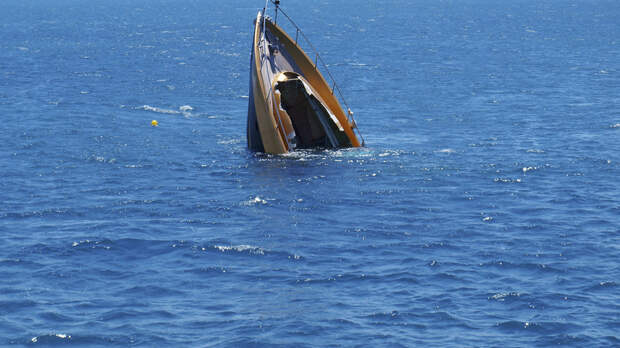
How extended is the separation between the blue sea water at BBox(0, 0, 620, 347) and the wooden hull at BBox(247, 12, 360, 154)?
145 centimetres

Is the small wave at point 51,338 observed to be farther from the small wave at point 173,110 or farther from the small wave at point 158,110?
the small wave at point 158,110

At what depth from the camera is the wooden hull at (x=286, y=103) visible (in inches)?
2119

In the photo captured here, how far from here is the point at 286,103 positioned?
56.6m

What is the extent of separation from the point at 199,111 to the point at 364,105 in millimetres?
13840

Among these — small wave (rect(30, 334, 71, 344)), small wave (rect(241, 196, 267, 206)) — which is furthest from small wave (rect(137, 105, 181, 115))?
small wave (rect(30, 334, 71, 344))

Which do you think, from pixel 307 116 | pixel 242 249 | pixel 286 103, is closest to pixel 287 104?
pixel 286 103

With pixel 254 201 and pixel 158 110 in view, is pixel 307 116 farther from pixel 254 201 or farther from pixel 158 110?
pixel 158 110

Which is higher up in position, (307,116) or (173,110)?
(307,116)

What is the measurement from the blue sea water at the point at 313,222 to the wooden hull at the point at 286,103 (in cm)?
145

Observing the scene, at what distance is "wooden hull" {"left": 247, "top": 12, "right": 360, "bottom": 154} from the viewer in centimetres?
5381

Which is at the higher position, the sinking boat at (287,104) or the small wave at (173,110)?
the sinking boat at (287,104)

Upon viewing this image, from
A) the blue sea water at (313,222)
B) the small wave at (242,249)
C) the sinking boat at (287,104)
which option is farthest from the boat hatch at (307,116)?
the small wave at (242,249)

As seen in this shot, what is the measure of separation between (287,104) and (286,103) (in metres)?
0.10

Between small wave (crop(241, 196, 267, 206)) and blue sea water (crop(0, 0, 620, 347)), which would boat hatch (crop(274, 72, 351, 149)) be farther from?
small wave (crop(241, 196, 267, 206))
